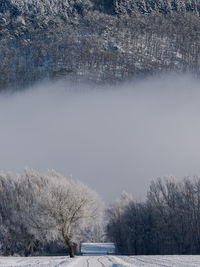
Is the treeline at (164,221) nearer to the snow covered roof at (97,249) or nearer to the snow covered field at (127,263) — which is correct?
the snow covered roof at (97,249)

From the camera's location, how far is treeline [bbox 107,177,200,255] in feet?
223

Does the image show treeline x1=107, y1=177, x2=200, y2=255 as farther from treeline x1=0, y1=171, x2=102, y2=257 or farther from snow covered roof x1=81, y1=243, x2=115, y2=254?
treeline x1=0, y1=171, x2=102, y2=257

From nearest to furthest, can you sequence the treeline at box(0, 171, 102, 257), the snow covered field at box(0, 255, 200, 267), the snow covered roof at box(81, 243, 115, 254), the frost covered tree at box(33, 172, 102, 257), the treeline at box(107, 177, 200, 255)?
1. the snow covered field at box(0, 255, 200, 267)
2. the frost covered tree at box(33, 172, 102, 257)
3. the treeline at box(0, 171, 102, 257)
4. the treeline at box(107, 177, 200, 255)
5. the snow covered roof at box(81, 243, 115, 254)

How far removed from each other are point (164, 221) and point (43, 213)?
31189mm

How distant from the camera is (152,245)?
7112cm

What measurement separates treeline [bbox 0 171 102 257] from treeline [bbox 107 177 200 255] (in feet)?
Result: 42.3

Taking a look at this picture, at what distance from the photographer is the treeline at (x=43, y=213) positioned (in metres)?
46.9

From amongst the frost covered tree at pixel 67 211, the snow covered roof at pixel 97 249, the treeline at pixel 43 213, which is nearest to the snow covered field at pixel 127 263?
the frost covered tree at pixel 67 211

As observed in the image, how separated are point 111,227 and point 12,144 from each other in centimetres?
12553

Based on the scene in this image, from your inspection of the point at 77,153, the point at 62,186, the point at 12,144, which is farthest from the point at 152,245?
the point at 12,144

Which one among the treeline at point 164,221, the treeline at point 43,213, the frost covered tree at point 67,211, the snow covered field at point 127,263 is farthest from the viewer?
the treeline at point 164,221

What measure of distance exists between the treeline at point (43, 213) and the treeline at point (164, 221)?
1289 cm

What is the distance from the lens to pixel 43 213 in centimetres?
4694

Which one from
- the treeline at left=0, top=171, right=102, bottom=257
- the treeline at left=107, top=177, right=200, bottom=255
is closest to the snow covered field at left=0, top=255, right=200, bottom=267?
the treeline at left=0, top=171, right=102, bottom=257
